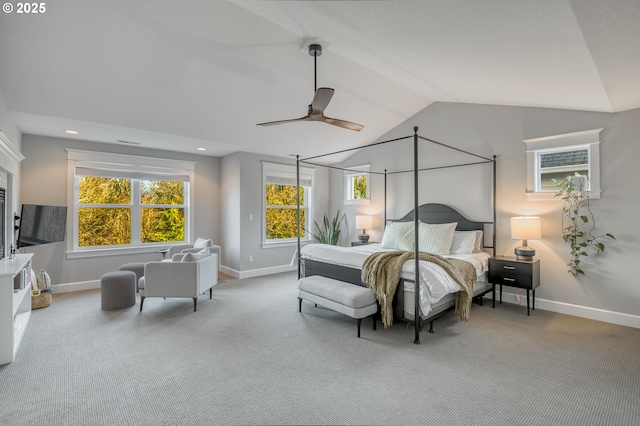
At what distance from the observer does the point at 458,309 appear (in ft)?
12.0

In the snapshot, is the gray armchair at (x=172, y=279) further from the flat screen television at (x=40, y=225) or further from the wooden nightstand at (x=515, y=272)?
the wooden nightstand at (x=515, y=272)

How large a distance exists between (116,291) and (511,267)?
5115mm

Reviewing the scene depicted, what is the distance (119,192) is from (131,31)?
11.5 feet

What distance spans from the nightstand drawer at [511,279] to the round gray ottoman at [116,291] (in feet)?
15.9

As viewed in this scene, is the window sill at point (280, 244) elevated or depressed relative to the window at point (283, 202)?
depressed

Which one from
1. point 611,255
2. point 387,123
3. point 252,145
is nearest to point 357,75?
point 387,123

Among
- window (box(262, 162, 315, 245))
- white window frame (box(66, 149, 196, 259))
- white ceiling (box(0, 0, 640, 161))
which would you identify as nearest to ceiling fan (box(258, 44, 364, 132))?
white ceiling (box(0, 0, 640, 161))

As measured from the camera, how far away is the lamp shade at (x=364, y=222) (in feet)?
20.2

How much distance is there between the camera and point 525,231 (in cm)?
407

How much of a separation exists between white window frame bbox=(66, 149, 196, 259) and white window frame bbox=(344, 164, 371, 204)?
3.18 metres

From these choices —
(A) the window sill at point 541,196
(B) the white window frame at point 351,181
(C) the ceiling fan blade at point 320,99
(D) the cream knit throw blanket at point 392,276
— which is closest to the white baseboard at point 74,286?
(D) the cream knit throw blanket at point 392,276

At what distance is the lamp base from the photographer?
4.12 m

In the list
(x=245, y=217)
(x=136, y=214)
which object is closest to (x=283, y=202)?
(x=245, y=217)

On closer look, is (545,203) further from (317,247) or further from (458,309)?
(317,247)
